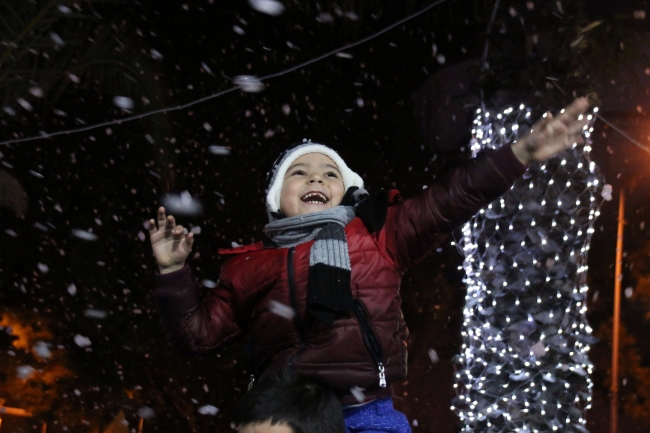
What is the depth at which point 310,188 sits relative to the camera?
10.6 ft

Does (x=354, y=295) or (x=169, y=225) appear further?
(x=169, y=225)

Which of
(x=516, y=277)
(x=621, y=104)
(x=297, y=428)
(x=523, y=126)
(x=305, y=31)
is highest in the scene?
(x=305, y=31)

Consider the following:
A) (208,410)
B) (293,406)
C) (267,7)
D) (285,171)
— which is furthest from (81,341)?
(293,406)

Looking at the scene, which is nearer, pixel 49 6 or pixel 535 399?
pixel 535 399

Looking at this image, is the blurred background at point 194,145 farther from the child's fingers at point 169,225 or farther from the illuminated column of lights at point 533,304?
the child's fingers at point 169,225

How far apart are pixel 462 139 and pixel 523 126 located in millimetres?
6291

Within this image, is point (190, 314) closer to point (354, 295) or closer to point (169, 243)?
point (169, 243)

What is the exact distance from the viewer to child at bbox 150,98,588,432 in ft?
8.57

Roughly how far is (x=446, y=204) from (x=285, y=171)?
3.27 feet

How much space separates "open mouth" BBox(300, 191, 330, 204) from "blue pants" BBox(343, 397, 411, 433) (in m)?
0.98

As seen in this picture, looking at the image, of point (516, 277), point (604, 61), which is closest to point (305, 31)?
point (604, 61)

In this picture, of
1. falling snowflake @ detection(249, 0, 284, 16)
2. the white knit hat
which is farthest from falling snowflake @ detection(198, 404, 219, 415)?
the white knit hat

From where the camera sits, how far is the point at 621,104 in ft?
28.4

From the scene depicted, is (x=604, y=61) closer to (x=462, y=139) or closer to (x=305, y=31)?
(x=305, y=31)
